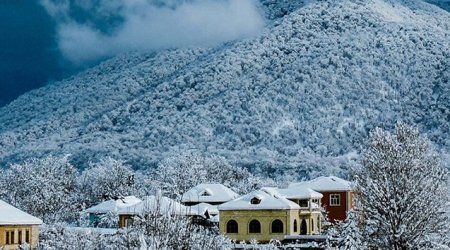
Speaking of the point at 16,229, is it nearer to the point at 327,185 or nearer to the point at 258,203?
the point at 258,203

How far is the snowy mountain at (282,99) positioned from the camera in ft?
484

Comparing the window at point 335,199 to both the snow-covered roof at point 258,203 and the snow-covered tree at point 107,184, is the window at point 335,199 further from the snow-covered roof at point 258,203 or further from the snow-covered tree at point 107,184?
the snow-covered tree at point 107,184

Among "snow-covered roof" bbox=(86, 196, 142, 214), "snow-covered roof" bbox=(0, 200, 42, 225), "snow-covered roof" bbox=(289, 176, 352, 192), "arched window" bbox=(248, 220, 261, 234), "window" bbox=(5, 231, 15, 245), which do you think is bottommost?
"window" bbox=(5, 231, 15, 245)

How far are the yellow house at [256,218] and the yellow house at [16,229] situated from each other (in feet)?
51.0

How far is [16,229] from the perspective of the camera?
5253cm

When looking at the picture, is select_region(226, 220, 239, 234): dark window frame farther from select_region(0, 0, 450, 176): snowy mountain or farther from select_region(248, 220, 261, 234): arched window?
select_region(0, 0, 450, 176): snowy mountain

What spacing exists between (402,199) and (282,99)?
117927 mm

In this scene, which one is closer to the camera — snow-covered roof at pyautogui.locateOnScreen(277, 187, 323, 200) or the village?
the village

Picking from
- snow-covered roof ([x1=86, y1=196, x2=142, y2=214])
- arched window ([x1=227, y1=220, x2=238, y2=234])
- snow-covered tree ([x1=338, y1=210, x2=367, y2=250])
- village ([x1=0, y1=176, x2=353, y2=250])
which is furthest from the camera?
snow-covered roof ([x1=86, y1=196, x2=142, y2=214])

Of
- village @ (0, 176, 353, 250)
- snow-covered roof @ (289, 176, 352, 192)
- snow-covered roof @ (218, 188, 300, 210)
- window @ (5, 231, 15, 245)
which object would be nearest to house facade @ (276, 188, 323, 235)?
village @ (0, 176, 353, 250)

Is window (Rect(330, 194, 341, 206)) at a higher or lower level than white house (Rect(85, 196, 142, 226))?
higher

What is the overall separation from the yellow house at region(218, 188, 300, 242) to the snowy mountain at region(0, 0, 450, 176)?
2853 inches

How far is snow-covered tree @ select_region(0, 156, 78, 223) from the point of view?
90.2m

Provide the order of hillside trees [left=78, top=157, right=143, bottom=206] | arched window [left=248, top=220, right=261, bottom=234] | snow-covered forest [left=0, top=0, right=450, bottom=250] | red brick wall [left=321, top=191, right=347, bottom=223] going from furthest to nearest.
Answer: snow-covered forest [left=0, top=0, right=450, bottom=250] → hillside trees [left=78, top=157, right=143, bottom=206] → red brick wall [left=321, top=191, right=347, bottom=223] → arched window [left=248, top=220, right=261, bottom=234]
